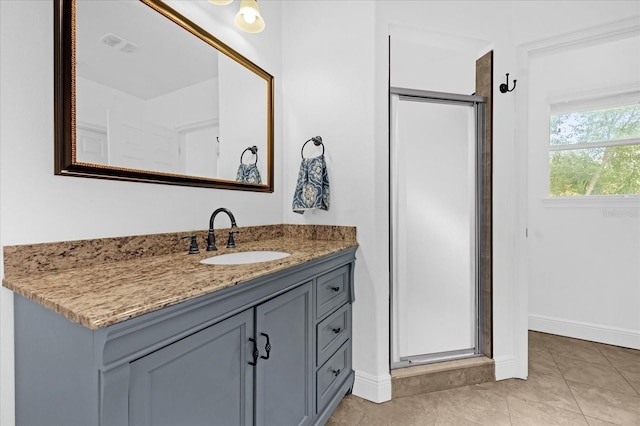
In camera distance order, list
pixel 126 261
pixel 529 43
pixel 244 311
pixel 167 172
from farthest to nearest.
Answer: pixel 529 43 → pixel 167 172 → pixel 126 261 → pixel 244 311

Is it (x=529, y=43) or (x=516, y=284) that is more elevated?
(x=529, y=43)

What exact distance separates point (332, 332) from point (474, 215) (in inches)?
47.2

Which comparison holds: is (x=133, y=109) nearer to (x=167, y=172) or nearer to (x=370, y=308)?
(x=167, y=172)

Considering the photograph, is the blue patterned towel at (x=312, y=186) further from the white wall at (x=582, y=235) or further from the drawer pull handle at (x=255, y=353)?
the white wall at (x=582, y=235)

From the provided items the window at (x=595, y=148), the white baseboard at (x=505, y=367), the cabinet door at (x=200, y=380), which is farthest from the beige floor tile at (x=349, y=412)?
the window at (x=595, y=148)

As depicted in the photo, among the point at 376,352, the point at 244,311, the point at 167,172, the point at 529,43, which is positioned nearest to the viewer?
the point at 244,311

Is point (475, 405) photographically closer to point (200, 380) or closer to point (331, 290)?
point (331, 290)

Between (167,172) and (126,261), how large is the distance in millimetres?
408

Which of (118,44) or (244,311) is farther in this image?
Result: (118,44)

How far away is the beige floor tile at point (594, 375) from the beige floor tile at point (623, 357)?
103mm

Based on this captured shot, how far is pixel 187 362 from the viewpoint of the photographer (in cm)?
74

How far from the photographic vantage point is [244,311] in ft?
2.97

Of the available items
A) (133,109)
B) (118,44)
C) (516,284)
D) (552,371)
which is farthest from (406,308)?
(118,44)

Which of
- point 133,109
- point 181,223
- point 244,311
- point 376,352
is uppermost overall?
point 133,109
